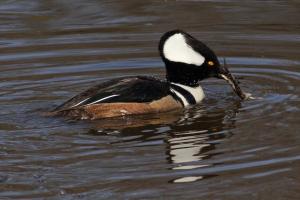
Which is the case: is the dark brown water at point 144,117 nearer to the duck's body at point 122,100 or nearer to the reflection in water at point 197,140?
the reflection in water at point 197,140

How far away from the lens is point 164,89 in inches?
435

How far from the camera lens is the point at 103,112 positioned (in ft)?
35.2

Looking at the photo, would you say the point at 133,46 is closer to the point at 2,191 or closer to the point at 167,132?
the point at 167,132

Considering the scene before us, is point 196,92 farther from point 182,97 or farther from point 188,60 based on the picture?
point 188,60

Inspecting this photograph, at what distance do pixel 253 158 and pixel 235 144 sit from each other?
56 centimetres

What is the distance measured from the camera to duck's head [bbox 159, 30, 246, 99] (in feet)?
36.4

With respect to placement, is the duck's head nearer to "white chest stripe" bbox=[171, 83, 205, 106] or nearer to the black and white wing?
"white chest stripe" bbox=[171, 83, 205, 106]

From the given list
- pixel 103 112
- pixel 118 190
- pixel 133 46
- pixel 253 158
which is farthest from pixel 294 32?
pixel 118 190

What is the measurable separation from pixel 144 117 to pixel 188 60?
3.09ft

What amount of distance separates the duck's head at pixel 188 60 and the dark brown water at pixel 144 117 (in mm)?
311

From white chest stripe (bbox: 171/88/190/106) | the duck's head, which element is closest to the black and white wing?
white chest stripe (bbox: 171/88/190/106)

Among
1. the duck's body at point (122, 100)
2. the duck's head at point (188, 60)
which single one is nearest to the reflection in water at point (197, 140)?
the duck's body at point (122, 100)

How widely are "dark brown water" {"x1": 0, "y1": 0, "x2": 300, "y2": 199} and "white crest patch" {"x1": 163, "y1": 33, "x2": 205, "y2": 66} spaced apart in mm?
552

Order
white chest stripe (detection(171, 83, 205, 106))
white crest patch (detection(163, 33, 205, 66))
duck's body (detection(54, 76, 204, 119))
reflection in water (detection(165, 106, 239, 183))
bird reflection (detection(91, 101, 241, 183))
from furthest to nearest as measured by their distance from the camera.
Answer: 1. white chest stripe (detection(171, 83, 205, 106))
2. white crest patch (detection(163, 33, 205, 66))
3. duck's body (detection(54, 76, 204, 119))
4. bird reflection (detection(91, 101, 241, 183))
5. reflection in water (detection(165, 106, 239, 183))
